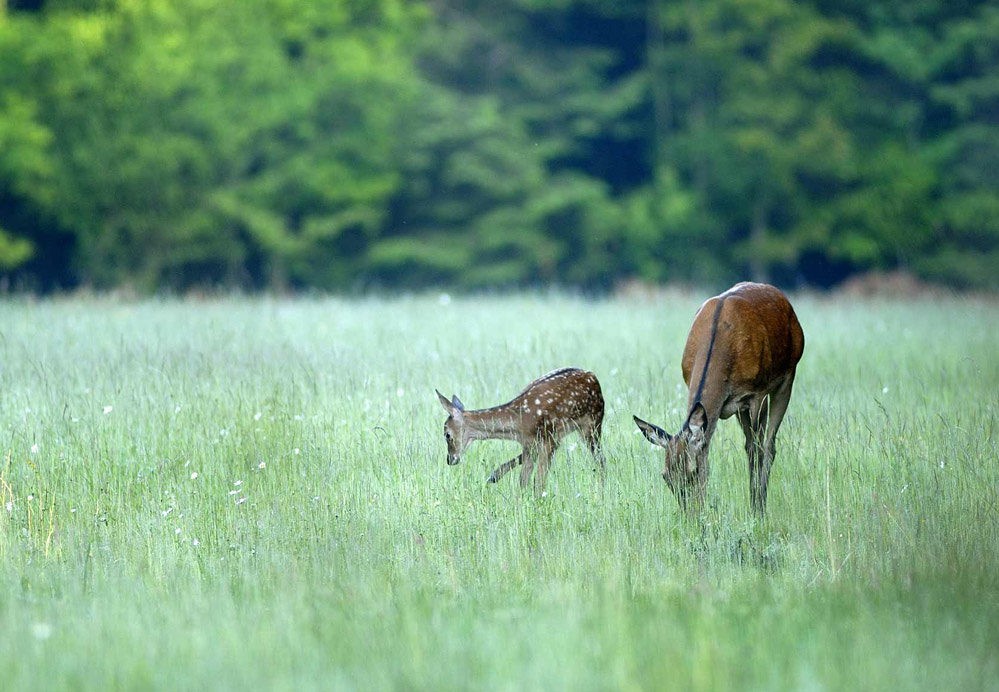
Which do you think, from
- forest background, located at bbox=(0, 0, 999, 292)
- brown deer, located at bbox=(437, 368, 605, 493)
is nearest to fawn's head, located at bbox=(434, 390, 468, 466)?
brown deer, located at bbox=(437, 368, 605, 493)

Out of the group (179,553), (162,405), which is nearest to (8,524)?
(179,553)

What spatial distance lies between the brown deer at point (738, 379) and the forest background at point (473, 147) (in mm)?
24101

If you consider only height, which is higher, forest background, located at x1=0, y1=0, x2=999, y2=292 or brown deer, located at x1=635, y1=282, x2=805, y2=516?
forest background, located at x1=0, y1=0, x2=999, y2=292

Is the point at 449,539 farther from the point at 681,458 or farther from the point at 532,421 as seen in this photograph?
the point at 532,421

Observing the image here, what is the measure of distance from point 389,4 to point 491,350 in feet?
79.8

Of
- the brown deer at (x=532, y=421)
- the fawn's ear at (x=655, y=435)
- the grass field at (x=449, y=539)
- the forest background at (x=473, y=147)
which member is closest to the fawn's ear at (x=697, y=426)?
the fawn's ear at (x=655, y=435)

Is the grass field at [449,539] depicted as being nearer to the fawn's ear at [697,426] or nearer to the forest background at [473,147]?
the fawn's ear at [697,426]

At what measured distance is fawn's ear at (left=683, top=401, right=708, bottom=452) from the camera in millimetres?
6910

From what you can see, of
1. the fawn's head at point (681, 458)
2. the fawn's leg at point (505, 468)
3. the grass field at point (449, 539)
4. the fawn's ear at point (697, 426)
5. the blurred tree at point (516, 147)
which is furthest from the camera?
the blurred tree at point (516, 147)

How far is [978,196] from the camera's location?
106 feet

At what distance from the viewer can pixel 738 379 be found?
7855 mm

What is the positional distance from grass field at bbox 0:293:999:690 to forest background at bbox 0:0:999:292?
20.4m

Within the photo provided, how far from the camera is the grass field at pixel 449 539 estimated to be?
4785mm

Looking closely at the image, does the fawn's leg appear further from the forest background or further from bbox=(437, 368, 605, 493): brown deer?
the forest background
